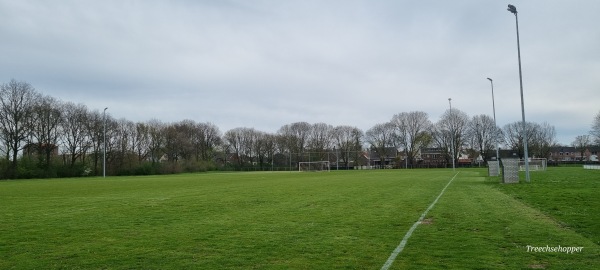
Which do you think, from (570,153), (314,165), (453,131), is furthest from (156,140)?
(570,153)

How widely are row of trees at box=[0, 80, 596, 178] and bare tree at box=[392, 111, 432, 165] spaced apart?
0.27 meters

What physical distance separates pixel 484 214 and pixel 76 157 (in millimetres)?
87464

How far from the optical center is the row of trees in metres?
73.4

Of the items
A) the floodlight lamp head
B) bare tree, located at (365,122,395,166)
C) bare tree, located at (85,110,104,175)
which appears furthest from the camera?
bare tree, located at (365,122,395,166)

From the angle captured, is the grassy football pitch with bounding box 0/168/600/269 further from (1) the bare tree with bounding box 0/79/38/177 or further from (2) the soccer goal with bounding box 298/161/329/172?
(2) the soccer goal with bounding box 298/161/329/172

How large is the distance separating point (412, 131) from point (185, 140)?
63.2 m

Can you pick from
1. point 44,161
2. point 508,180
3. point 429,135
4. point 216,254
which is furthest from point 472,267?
point 429,135

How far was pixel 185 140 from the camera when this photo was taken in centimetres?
11319

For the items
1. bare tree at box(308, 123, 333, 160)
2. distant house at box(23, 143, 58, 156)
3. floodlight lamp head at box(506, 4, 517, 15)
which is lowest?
distant house at box(23, 143, 58, 156)

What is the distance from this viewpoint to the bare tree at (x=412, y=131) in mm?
121188

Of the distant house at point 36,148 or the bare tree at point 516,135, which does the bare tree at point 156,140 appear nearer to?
the distant house at point 36,148

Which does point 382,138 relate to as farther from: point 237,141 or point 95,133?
point 95,133
